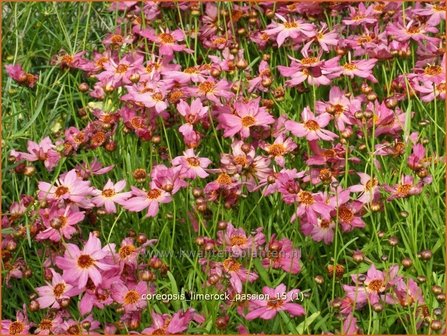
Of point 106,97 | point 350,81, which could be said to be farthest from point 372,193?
point 106,97

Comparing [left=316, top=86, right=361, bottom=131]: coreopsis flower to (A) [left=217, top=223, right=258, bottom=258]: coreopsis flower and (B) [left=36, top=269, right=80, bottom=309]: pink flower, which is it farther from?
(B) [left=36, top=269, right=80, bottom=309]: pink flower

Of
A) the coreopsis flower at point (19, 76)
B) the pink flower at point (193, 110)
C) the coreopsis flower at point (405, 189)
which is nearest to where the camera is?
the coreopsis flower at point (405, 189)

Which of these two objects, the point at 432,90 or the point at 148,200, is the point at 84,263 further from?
the point at 432,90

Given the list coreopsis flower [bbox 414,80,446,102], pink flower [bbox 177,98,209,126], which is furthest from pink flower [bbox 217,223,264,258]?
coreopsis flower [bbox 414,80,446,102]

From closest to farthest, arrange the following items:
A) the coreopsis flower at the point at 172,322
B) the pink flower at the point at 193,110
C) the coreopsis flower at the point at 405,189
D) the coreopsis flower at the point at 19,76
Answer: the coreopsis flower at the point at 172,322, the coreopsis flower at the point at 405,189, the pink flower at the point at 193,110, the coreopsis flower at the point at 19,76

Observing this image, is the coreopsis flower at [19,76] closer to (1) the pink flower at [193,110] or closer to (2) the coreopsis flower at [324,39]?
(1) the pink flower at [193,110]

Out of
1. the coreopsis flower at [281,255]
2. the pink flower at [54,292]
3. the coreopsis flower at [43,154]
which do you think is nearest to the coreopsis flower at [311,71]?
the coreopsis flower at [281,255]
